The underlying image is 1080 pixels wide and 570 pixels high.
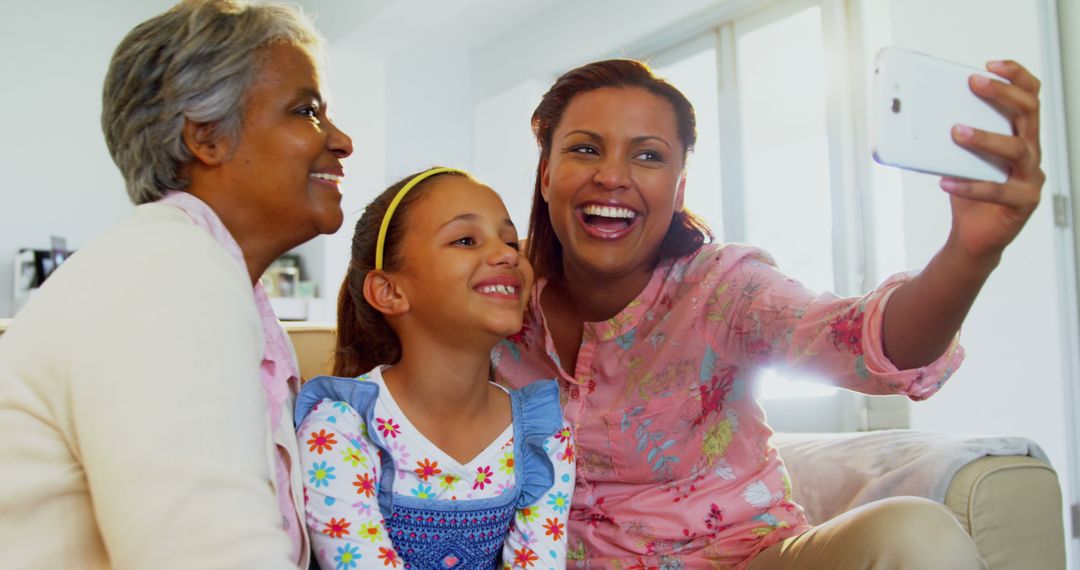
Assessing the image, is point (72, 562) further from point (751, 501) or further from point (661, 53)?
point (661, 53)

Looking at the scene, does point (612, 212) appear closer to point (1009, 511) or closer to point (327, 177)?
point (327, 177)

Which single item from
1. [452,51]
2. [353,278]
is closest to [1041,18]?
[353,278]

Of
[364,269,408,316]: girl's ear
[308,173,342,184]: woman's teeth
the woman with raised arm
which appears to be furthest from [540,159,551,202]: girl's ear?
[308,173,342,184]: woman's teeth

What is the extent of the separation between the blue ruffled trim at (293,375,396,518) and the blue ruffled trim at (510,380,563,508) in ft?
0.66

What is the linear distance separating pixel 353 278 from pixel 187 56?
1.93 feet

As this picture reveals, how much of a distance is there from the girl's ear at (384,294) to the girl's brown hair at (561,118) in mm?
303

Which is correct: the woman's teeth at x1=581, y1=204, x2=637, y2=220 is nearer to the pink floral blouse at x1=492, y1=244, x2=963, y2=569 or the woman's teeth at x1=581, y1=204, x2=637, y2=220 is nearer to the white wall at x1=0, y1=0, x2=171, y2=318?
the pink floral blouse at x1=492, y1=244, x2=963, y2=569

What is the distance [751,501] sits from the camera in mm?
1509

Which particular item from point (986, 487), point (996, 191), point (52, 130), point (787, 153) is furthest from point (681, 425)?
point (52, 130)

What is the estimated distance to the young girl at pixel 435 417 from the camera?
1.35 metres

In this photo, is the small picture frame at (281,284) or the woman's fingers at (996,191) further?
the small picture frame at (281,284)

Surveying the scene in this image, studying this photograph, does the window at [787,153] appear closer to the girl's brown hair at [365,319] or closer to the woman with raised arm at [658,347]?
the woman with raised arm at [658,347]

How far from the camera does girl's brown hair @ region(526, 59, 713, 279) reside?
5.49ft

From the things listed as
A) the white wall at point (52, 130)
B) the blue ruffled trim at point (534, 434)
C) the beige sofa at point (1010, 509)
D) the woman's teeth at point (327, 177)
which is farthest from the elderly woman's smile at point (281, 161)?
the white wall at point (52, 130)
